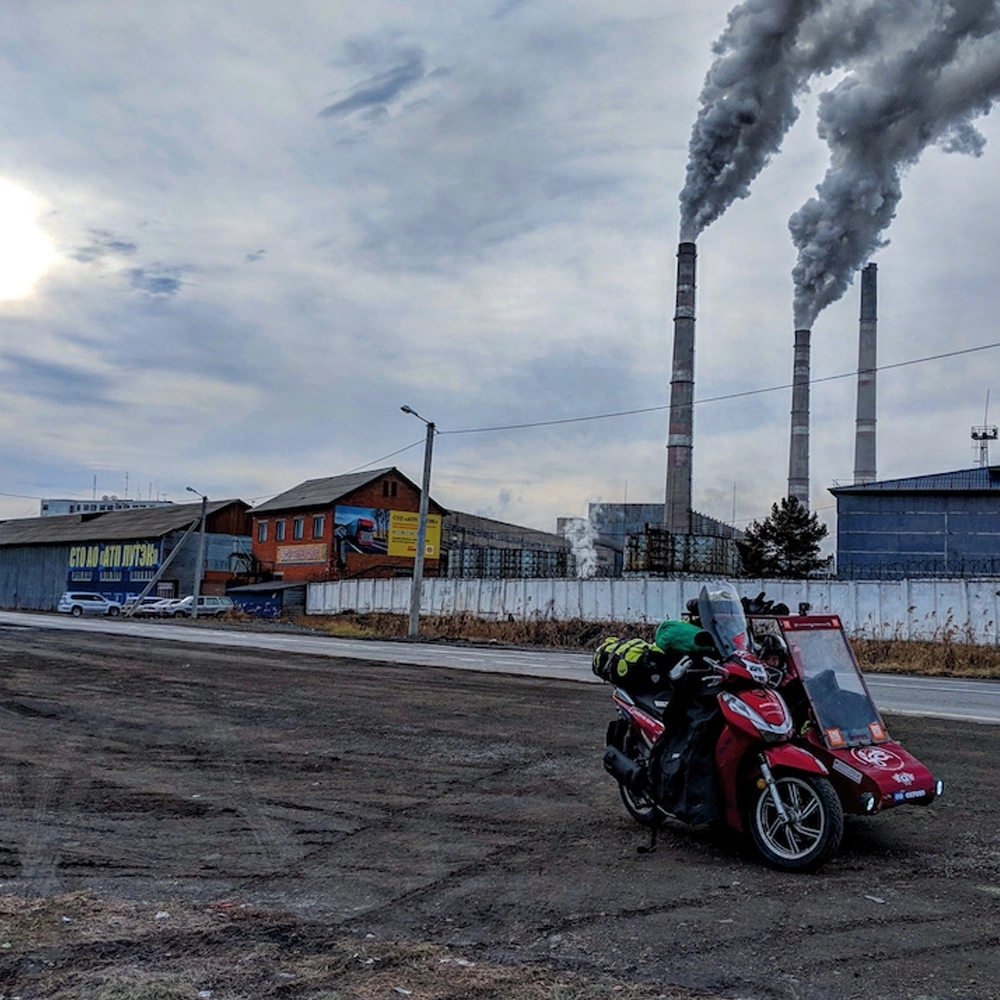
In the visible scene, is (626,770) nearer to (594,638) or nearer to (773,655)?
(773,655)

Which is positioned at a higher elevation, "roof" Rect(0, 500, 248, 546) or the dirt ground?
"roof" Rect(0, 500, 248, 546)

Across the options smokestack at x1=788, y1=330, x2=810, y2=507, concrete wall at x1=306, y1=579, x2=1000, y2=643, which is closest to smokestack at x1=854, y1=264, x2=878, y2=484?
smokestack at x1=788, y1=330, x2=810, y2=507

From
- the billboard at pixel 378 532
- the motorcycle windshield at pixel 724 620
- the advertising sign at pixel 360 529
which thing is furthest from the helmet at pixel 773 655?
the advertising sign at pixel 360 529

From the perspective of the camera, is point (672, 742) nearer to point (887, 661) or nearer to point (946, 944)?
point (946, 944)

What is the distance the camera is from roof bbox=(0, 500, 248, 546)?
75.5 metres

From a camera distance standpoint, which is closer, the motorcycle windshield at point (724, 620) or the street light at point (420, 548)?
the motorcycle windshield at point (724, 620)

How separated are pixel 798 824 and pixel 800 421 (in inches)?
2373

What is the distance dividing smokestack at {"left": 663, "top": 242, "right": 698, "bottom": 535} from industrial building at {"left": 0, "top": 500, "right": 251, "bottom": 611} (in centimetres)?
3074

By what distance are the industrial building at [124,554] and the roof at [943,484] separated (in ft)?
133

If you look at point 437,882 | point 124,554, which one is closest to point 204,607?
point 124,554

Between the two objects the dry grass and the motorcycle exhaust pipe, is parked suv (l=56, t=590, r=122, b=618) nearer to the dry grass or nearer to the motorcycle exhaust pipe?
the dry grass

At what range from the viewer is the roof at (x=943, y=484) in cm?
5892

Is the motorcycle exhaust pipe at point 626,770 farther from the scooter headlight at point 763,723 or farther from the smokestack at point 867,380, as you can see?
the smokestack at point 867,380

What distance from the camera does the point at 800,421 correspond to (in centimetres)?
6356
